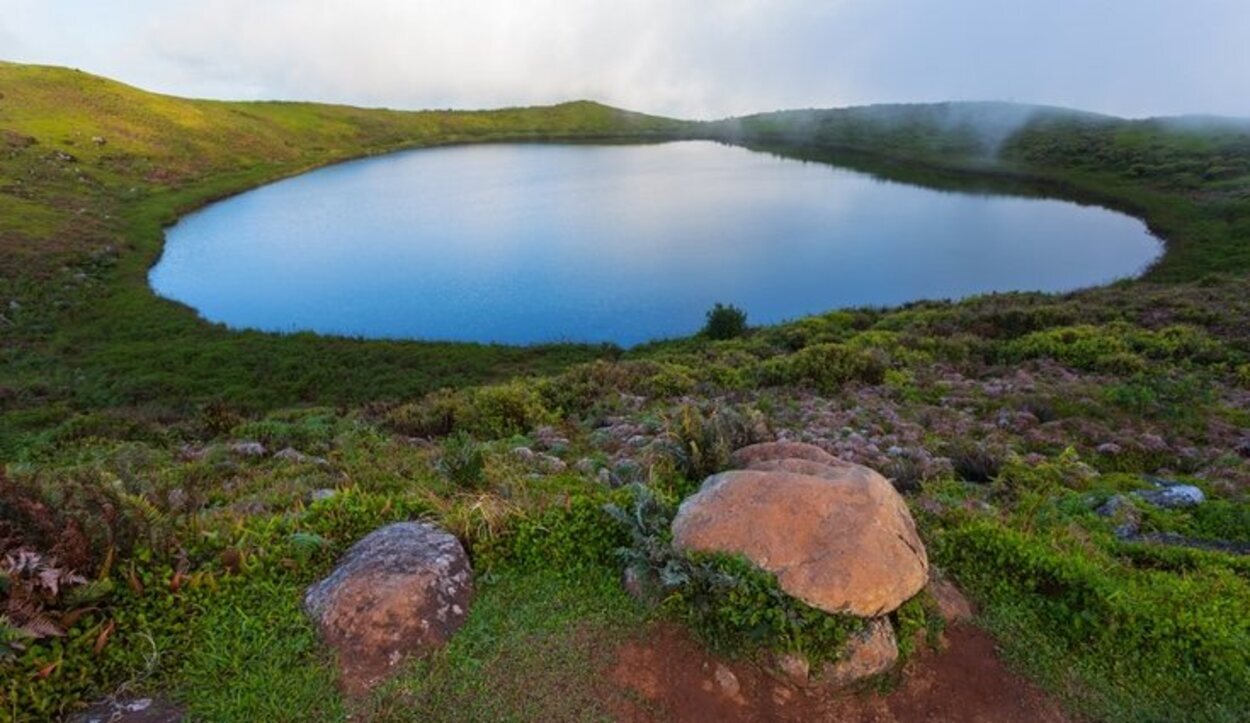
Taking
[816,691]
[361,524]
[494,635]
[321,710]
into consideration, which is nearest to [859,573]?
[816,691]

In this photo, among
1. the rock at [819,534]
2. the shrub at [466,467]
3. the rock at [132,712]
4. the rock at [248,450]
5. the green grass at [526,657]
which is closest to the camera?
the rock at [132,712]

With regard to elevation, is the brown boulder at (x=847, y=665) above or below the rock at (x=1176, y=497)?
above

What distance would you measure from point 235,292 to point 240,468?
140ft

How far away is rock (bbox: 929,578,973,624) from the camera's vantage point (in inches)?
253

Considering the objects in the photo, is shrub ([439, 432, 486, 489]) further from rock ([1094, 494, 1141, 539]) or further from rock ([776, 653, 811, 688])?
rock ([1094, 494, 1141, 539])

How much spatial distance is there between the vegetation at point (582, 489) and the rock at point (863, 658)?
18 centimetres

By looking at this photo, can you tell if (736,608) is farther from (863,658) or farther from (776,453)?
(776,453)

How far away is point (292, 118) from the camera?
156 meters

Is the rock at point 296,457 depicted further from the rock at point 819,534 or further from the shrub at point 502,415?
the rock at point 819,534

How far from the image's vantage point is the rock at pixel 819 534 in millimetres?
5789

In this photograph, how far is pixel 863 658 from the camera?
5625 mm

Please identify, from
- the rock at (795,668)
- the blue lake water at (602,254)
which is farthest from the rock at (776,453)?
the blue lake water at (602,254)

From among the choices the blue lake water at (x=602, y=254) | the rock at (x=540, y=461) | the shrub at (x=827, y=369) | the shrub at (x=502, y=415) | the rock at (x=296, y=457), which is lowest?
the blue lake water at (x=602, y=254)

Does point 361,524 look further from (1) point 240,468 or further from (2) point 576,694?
(1) point 240,468
